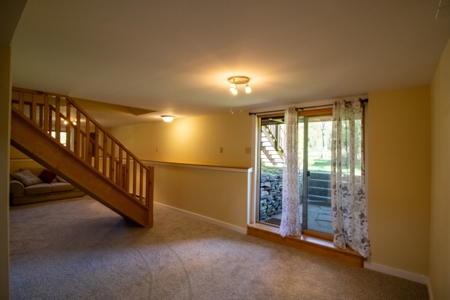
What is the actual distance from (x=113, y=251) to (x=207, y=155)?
2375mm

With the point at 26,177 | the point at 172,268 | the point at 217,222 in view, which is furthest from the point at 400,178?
the point at 26,177

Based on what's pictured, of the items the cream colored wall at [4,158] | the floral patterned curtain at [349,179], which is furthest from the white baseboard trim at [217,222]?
the cream colored wall at [4,158]

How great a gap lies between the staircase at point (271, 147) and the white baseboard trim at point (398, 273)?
225 cm

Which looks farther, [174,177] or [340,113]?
[174,177]

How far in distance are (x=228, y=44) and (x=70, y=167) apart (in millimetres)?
2859

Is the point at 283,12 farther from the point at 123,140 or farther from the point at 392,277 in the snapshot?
the point at 123,140

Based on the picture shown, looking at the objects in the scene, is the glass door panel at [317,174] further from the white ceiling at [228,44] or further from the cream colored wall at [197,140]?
the cream colored wall at [197,140]

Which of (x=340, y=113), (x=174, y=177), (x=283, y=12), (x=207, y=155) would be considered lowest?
(x=174, y=177)

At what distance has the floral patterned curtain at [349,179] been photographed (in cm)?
282

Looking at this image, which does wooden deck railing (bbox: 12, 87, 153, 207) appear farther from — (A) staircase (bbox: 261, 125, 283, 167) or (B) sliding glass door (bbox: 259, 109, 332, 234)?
(B) sliding glass door (bbox: 259, 109, 332, 234)

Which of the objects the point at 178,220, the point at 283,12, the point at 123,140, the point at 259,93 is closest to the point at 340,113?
the point at 259,93

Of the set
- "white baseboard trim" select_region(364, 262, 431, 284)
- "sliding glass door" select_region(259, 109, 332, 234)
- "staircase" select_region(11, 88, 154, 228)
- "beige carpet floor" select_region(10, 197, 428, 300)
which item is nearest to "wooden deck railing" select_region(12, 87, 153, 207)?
"staircase" select_region(11, 88, 154, 228)

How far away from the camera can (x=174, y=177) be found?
5.15 meters

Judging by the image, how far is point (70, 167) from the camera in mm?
3150
